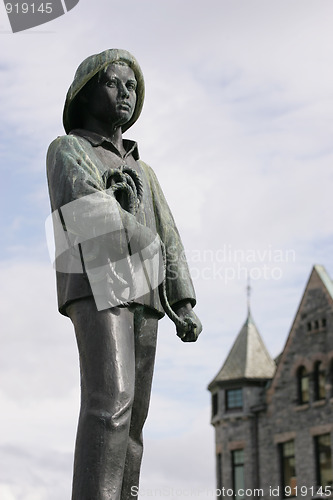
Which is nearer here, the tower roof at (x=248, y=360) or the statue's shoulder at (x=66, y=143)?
the statue's shoulder at (x=66, y=143)

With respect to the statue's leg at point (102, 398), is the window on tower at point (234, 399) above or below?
above

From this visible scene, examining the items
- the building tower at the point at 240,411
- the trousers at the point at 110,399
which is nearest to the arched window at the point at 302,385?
the building tower at the point at 240,411

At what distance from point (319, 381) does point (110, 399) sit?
109 feet

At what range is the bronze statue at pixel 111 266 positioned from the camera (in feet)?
16.3

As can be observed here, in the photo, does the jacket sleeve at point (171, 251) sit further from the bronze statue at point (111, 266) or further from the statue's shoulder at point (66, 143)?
the statue's shoulder at point (66, 143)

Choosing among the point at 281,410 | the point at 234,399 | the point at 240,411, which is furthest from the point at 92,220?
the point at 234,399

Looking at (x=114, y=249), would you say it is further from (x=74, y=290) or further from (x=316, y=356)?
(x=316, y=356)

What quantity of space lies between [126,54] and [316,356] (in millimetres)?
32707

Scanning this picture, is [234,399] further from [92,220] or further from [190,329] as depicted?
[92,220]

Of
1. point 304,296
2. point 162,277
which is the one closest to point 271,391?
point 304,296

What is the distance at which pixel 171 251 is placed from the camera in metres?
5.84

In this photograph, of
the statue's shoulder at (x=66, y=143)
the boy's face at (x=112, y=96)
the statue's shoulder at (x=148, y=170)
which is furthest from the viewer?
the statue's shoulder at (x=148, y=170)

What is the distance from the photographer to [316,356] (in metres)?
37.5

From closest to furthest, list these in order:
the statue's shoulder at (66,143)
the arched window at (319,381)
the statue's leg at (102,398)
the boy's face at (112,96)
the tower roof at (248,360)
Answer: the statue's leg at (102,398) < the statue's shoulder at (66,143) < the boy's face at (112,96) < the arched window at (319,381) < the tower roof at (248,360)
